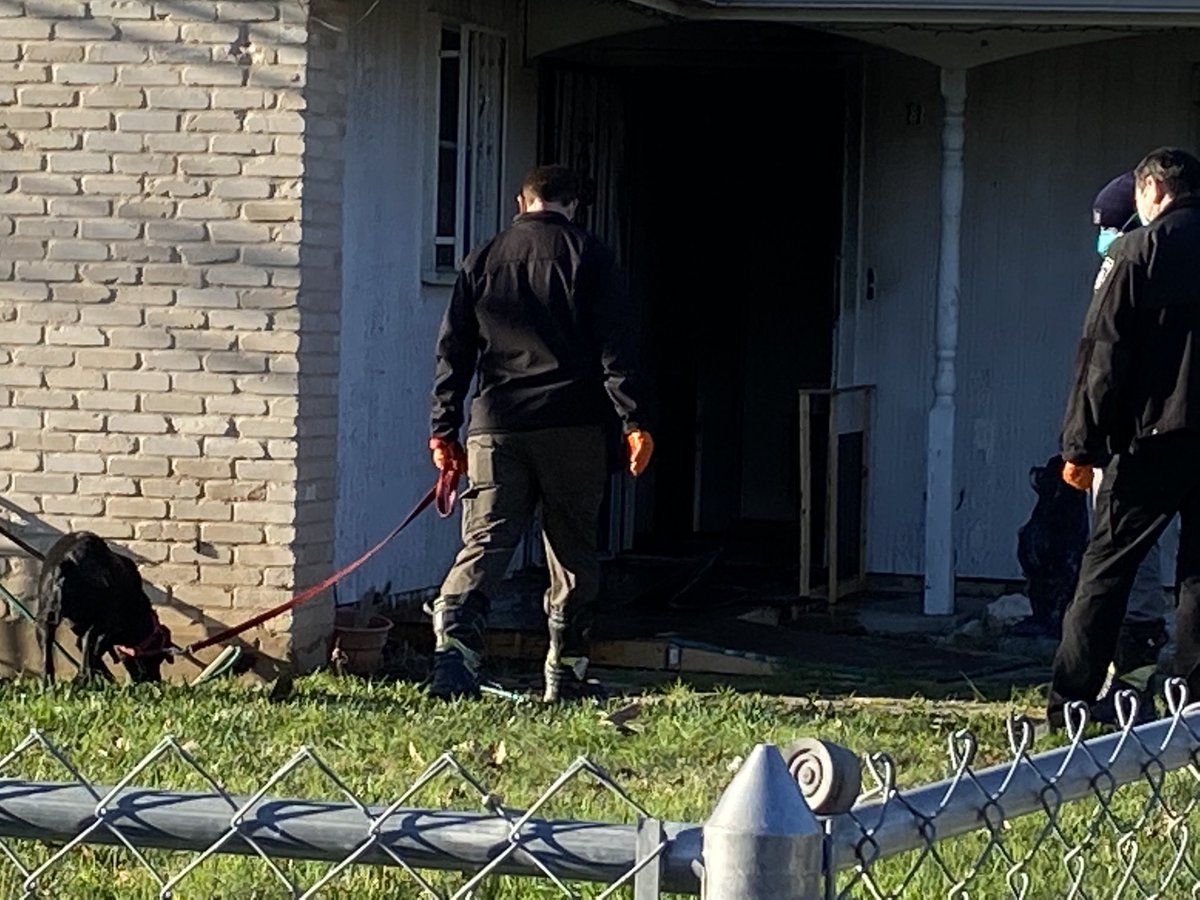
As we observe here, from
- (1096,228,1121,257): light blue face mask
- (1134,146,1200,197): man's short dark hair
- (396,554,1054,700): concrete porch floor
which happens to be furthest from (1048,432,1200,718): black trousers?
(396,554,1054,700): concrete porch floor

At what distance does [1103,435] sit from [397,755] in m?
2.53

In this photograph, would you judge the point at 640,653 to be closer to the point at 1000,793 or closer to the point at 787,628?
the point at 787,628

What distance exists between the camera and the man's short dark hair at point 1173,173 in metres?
7.24

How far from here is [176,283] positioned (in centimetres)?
853

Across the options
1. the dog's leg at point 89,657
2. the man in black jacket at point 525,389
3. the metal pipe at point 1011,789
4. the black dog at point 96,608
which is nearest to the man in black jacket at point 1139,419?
the man in black jacket at point 525,389

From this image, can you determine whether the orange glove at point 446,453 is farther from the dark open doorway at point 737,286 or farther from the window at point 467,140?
the dark open doorway at point 737,286

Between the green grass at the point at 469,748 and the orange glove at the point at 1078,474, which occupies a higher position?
the orange glove at the point at 1078,474

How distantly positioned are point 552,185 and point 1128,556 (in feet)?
8.13

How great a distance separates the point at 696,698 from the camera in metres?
8.14

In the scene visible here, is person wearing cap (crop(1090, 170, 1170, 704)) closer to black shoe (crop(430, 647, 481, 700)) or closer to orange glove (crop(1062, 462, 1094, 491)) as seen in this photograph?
orange glove (crop(1062, 462, 1094, 491))

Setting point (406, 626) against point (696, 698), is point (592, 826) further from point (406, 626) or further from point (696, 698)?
point (406, 626)

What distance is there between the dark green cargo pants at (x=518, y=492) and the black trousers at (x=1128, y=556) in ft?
5.97

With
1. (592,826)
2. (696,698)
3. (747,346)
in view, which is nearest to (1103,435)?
(696,698)

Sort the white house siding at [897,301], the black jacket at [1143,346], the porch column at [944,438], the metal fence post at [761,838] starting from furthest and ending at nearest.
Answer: the white house siding at [897,301] → the porch column at [944,438] → the black jacket at [1143,346] → the metal fence post at [761,838]
